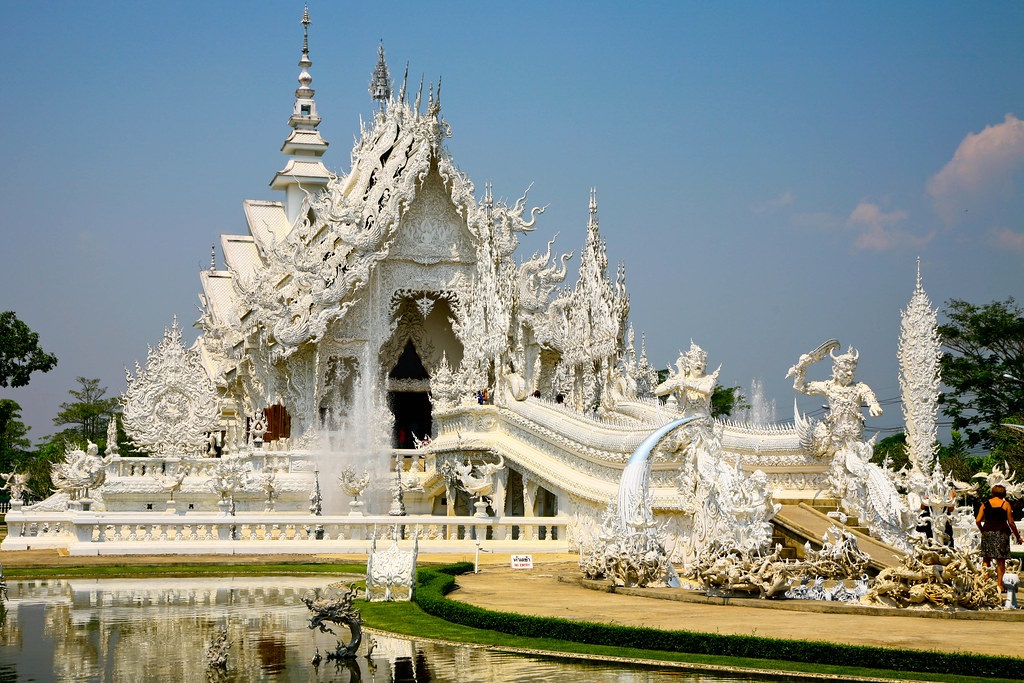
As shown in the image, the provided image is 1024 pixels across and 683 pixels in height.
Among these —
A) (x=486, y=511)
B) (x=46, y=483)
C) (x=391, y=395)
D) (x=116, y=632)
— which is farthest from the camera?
(x=46, y=483)

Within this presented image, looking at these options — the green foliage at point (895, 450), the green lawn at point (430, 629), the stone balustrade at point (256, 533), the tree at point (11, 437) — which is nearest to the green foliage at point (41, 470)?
the tree at point (11, 437)

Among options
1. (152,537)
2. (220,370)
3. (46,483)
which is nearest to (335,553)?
(152,537)

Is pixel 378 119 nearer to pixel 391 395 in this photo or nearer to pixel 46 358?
pixel 391 395

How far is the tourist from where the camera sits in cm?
1250

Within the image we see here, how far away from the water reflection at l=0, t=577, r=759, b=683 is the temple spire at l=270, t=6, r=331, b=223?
81.5 feet

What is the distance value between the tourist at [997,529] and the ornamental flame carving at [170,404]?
16955 mm

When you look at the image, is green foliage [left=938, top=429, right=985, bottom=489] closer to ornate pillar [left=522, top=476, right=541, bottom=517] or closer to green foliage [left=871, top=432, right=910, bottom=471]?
green foliage [left=871, top=432, right=910, bottom=471]

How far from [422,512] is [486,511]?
5133 millimetres

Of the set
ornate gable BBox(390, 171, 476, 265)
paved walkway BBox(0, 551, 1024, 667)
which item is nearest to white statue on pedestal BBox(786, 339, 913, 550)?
paved walkway BBox(0, 551, 1024, 667)

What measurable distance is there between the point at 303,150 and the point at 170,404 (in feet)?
50.6

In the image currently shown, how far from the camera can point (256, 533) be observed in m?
19.6

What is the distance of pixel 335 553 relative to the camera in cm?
1922

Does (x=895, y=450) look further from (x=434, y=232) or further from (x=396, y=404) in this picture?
(x=434, y=232)

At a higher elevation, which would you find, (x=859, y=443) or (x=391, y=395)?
(x=391, y=395)
